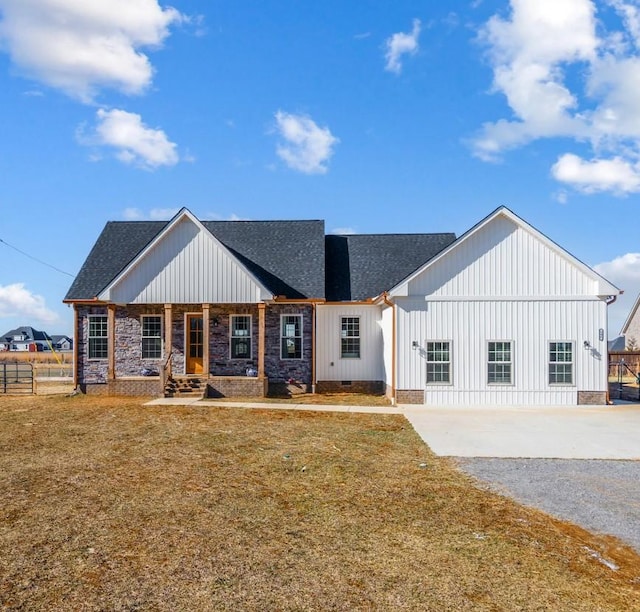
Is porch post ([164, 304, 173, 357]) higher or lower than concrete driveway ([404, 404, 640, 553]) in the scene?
higher

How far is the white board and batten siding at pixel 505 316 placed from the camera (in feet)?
57.1

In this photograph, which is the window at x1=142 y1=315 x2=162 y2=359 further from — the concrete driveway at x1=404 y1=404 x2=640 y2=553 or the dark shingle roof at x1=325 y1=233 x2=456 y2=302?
the concrete driveway at x1=404 y1=404 x2=640 y2=553

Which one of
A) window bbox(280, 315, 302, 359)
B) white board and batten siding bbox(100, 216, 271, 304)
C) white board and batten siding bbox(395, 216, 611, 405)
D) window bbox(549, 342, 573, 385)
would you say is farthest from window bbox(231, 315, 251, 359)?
window bbox(549, 342, 573, 385)

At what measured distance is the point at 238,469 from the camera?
349 inches

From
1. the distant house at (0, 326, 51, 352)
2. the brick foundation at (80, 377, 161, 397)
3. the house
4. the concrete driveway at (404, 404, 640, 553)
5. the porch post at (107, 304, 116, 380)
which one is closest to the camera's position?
the concrete driveway at (404, 404, 640, 553)

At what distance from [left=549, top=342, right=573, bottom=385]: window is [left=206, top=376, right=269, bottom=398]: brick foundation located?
370 inches

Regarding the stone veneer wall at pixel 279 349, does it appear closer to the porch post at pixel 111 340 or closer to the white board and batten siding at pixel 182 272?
the white board and batten siding at pixel 182 272

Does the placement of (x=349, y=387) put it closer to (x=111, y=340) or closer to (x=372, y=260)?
(x=372, y=260)

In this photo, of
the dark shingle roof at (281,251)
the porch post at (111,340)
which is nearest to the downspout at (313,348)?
the dark shingle roof at (281,251)

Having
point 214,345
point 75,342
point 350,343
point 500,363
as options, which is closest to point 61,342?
point 75,342

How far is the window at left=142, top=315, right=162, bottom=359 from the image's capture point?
20688mm

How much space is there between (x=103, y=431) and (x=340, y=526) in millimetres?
8081

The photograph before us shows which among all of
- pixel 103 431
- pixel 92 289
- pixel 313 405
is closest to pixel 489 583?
pixel 103 431

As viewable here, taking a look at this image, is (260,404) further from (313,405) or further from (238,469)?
(238,469)
